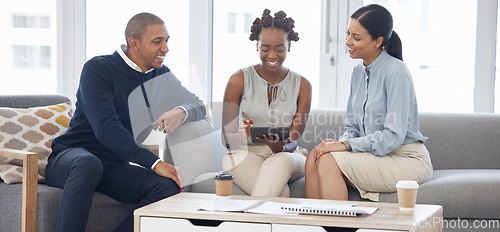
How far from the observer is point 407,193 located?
6.66ft

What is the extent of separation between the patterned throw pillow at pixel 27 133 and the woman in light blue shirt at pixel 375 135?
1217 millimetres

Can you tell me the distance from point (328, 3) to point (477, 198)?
1905 millimetres

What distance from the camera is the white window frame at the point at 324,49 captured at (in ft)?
13.1

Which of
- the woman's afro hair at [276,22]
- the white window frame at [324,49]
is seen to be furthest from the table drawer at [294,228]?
the white window frame at [324,49]

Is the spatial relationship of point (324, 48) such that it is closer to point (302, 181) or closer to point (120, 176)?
point (302, 181)

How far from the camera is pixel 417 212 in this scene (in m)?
2.01

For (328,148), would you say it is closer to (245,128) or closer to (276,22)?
(245,128)

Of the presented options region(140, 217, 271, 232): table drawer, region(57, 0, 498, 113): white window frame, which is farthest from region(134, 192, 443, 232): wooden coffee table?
region(57, 0, 498, 113): white window frame

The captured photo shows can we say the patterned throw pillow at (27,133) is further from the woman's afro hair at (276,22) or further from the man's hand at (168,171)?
the woman's afro hair at (276,22)

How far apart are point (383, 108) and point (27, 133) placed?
1.63 meters

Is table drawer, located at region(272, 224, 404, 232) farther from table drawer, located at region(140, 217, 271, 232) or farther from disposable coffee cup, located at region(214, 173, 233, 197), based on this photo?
disposable coffee cup, located at region(214, 173, 233, 197)

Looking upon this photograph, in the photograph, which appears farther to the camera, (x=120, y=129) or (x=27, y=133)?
(x=27, y=133)

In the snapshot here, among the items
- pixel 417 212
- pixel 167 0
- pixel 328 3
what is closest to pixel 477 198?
pixel 417 212

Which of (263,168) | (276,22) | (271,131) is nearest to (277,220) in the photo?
(263,168)
